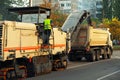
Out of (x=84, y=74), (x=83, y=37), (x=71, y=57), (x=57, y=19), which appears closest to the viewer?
(x=84, y=74)

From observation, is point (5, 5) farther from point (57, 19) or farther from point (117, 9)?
point (117, 9)

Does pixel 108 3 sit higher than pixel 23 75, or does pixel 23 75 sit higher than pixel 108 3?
pixel 108 3

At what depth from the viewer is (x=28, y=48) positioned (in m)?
19.4

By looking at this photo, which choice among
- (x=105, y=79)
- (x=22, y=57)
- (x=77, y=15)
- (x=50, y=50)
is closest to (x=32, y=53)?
(x=22, y=57)

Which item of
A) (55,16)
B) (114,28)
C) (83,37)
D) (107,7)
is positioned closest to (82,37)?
(83,37)

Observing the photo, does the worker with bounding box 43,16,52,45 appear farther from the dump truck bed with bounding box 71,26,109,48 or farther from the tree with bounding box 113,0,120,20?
the tree with bounding box 113,0,120,20

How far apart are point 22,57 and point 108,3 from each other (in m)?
100

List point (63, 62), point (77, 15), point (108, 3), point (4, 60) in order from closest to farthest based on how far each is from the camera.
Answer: point (4, 60) < point (63, 62) < point (77, 15) < point (108, 3)

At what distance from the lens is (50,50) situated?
22062 millimetres

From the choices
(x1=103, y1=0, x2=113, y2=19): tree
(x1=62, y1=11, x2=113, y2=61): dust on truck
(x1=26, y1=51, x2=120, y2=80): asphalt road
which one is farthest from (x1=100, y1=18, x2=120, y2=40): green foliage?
(x1=26, y1=51, x2=120, y2=80): asphalt road

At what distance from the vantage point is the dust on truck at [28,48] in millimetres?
17484

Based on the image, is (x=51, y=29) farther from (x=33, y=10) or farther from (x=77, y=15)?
(x=77, y=15)

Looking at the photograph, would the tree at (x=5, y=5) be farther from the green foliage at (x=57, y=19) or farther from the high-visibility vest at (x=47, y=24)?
the high-visibility vest at (x=47, y=24)

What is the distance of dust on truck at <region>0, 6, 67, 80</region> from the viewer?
17484 millimetres
